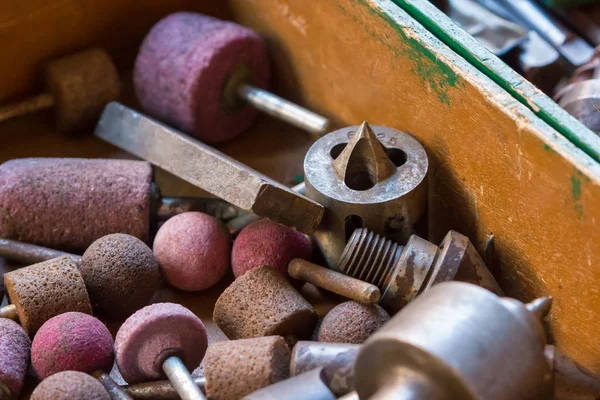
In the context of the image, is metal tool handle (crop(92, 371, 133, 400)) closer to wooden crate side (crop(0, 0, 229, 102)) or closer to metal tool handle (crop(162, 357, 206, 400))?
metal tool handle (crop(162, 357, 206, 400))

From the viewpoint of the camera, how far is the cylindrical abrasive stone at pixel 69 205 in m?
1.20

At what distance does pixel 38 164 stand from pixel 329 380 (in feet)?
2.16

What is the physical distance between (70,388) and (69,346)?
0.10m

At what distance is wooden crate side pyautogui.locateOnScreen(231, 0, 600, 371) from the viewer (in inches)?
36.8

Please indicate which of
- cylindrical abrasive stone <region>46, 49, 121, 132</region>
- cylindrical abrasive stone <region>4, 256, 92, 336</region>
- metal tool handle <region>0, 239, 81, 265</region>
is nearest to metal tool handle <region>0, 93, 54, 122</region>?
cylindrical abrasive stone <region>46, 49, 121, 132</region>

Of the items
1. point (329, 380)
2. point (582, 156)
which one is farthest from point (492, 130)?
point (329, 380)

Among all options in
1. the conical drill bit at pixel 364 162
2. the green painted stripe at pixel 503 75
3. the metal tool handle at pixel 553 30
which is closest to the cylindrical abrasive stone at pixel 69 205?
the conical drill bit at pixel 364 162

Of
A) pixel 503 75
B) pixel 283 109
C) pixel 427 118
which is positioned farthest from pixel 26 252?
pixel 503 75

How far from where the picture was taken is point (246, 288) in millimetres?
1087

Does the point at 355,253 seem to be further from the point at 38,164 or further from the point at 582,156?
the point at 38,164

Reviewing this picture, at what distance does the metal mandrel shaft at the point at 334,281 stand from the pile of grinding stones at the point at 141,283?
2 cm

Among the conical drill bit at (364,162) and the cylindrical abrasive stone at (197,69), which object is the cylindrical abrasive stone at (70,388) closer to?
the conical drill bit at (364,162)

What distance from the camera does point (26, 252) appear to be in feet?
3.92

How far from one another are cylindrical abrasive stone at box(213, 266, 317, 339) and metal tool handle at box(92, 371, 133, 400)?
17 cm
